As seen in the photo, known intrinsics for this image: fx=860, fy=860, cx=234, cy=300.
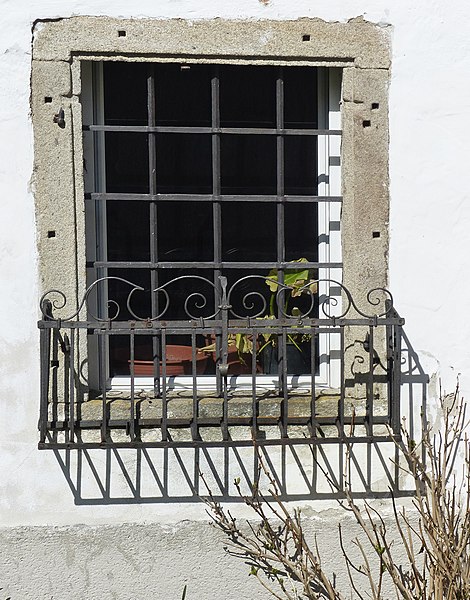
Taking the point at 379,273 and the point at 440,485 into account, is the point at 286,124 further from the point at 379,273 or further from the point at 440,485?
the point at 440,485

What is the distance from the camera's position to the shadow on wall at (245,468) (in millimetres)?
3811

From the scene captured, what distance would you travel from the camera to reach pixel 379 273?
3904 mm

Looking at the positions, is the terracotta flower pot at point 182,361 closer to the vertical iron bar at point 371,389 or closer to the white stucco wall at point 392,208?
the white stucco wall at point 392,208

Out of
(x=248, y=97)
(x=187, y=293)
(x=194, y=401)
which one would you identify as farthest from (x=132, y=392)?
(x=248, y=97)

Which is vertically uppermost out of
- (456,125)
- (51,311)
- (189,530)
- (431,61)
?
(431,61)

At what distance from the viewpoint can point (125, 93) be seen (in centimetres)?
396

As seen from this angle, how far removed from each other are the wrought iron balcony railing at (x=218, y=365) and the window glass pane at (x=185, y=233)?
0.13m

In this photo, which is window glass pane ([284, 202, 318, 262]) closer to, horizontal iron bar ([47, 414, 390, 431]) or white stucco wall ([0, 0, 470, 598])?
white stucco wall ([0, 0, 470, 598])

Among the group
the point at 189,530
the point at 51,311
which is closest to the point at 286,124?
the point at 51,311

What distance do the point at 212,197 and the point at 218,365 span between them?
2.54 feet

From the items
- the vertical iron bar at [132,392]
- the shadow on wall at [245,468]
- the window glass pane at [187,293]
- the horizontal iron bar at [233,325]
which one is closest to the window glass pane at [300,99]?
the window glass pane at [187,293]

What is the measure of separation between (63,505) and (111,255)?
115 centimetres

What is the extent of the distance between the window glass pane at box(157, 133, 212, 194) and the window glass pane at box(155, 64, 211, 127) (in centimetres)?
7

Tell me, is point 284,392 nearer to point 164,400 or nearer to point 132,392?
point 164,400
